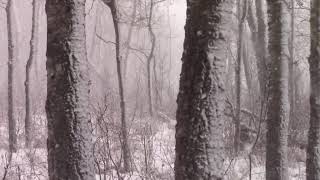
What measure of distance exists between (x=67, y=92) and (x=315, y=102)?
4363 mm

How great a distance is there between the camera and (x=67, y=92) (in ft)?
14.7

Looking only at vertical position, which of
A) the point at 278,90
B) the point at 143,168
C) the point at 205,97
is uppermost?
the point at 278,90

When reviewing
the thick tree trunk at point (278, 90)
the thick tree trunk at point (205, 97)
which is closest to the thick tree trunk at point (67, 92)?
the thick tree trunk at point (205, 97)

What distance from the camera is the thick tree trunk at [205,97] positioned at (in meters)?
3.64

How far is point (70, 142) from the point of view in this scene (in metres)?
4.48

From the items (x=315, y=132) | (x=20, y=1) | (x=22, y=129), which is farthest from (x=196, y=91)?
(x=20, y=1)

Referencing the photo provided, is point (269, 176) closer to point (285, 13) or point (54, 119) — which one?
point (285, 13)

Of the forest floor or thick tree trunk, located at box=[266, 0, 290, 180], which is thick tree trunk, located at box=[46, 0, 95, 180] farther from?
the forest floor

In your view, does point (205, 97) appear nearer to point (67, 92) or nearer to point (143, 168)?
point (67, 92)

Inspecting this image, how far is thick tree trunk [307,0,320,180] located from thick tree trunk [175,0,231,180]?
4196 millimetres

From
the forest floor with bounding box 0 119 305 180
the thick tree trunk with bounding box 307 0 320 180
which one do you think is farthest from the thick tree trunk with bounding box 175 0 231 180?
the forest floor with bounding box 0 119 305 180

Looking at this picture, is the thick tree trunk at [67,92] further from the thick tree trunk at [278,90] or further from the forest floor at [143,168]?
the forest floor at [143,168]

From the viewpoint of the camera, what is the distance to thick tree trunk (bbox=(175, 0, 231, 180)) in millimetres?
3639

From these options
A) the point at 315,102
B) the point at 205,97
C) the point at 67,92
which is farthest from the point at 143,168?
the point at 205,97
